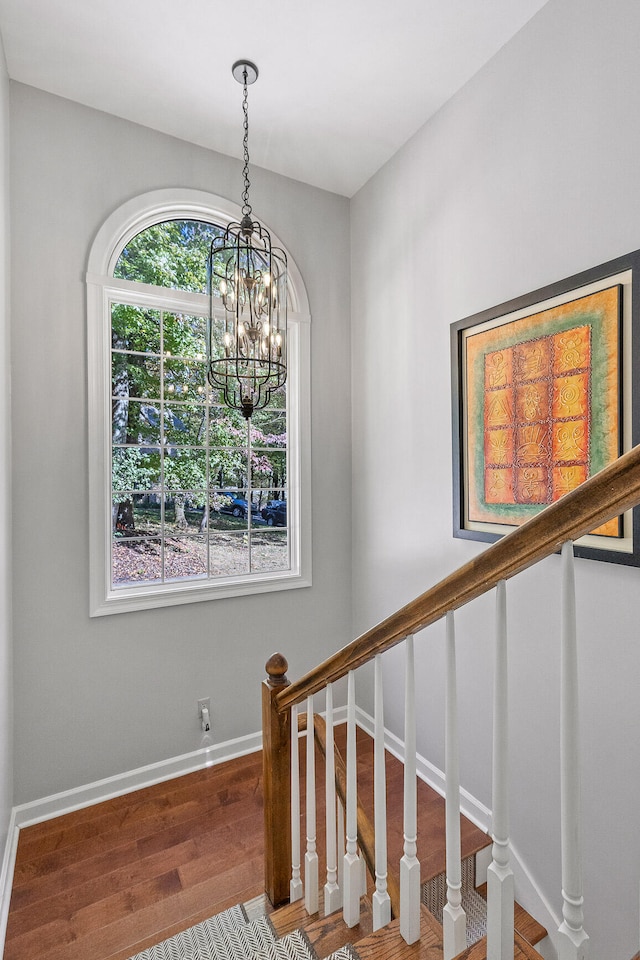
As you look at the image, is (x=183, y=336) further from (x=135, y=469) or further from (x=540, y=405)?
(x=540, y=405)

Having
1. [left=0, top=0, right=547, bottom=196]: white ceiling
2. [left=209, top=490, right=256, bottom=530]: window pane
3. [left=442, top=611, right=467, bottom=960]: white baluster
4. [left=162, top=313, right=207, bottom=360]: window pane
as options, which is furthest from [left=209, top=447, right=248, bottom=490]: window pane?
[left=442, top=611, right=467, bottom=960]: white baluster

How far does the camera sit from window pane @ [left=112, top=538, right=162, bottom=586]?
2.51 metres

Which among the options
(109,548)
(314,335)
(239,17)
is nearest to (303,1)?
(239,17)

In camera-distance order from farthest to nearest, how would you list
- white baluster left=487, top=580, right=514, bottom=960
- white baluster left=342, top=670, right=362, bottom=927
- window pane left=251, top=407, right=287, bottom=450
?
window pane left=251, top=407, right=287, bottom=450 → white baluster left=342, top=670, right=362, bottom=927 → white baluster left=487, top=580, right=514, bottom=960

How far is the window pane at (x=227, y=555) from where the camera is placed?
2.77 m

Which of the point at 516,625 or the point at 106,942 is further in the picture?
the point at 516,625

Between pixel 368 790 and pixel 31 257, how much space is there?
297cm

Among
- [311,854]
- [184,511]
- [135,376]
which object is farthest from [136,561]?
[311,854]

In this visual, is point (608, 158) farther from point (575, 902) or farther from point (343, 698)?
point (343, 698)

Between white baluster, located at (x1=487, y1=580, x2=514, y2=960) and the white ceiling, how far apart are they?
2.30m

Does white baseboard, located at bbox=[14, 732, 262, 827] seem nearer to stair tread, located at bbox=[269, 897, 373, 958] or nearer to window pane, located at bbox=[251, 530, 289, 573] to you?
window pane, located at bbox=[251, 530, 289, 573]

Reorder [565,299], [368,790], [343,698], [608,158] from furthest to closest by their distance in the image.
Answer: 1. [343,698]
2. [368,790]
3. [565,299]
4. [608,158]

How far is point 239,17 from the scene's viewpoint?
1913 millimetres

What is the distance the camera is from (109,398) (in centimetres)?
242
